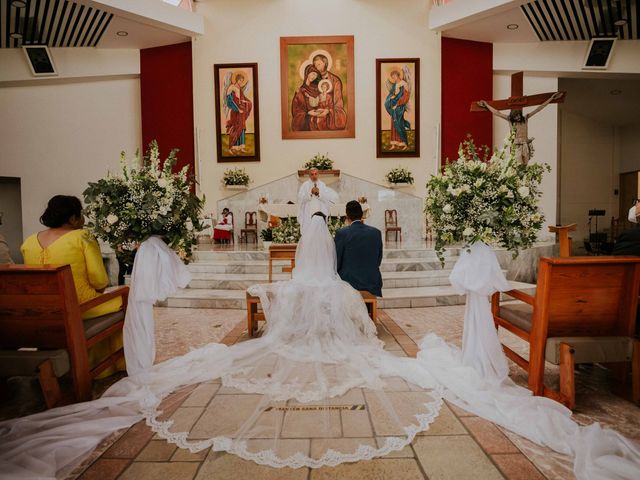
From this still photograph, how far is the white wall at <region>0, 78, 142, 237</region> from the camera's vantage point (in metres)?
10.4

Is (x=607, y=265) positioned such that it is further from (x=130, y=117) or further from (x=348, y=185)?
(x=130, y=117)

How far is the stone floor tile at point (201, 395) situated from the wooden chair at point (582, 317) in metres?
2.13

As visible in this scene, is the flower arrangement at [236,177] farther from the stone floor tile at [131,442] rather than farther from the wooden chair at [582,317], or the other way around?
the wooden chair at [582,317]

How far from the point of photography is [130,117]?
1093cm

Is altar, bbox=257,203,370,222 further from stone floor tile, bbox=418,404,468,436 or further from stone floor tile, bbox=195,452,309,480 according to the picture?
stone floor tile, bbox=195,452,309,480

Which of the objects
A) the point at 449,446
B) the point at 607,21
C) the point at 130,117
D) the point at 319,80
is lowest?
the point at 449,446

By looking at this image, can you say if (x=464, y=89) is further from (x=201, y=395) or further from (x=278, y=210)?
(x=201, y=395)

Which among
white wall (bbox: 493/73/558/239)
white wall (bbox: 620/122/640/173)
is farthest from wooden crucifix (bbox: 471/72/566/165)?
white wall (bbox: 620/122/640/173)

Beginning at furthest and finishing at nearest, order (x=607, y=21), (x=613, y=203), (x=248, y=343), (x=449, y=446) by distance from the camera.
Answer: (x=613, y=203) < (x=607, y=21) < (x=248, y=343) < (x=449, y=446)

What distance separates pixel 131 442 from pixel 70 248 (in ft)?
4.66

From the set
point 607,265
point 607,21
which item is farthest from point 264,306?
point 607,21

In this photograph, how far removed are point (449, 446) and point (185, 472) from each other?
4.27ft

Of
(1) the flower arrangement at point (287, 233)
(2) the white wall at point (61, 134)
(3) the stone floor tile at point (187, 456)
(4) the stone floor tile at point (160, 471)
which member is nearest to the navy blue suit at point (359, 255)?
(3) the stone floor tile at point (187, 456)

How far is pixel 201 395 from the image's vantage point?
105 inches
